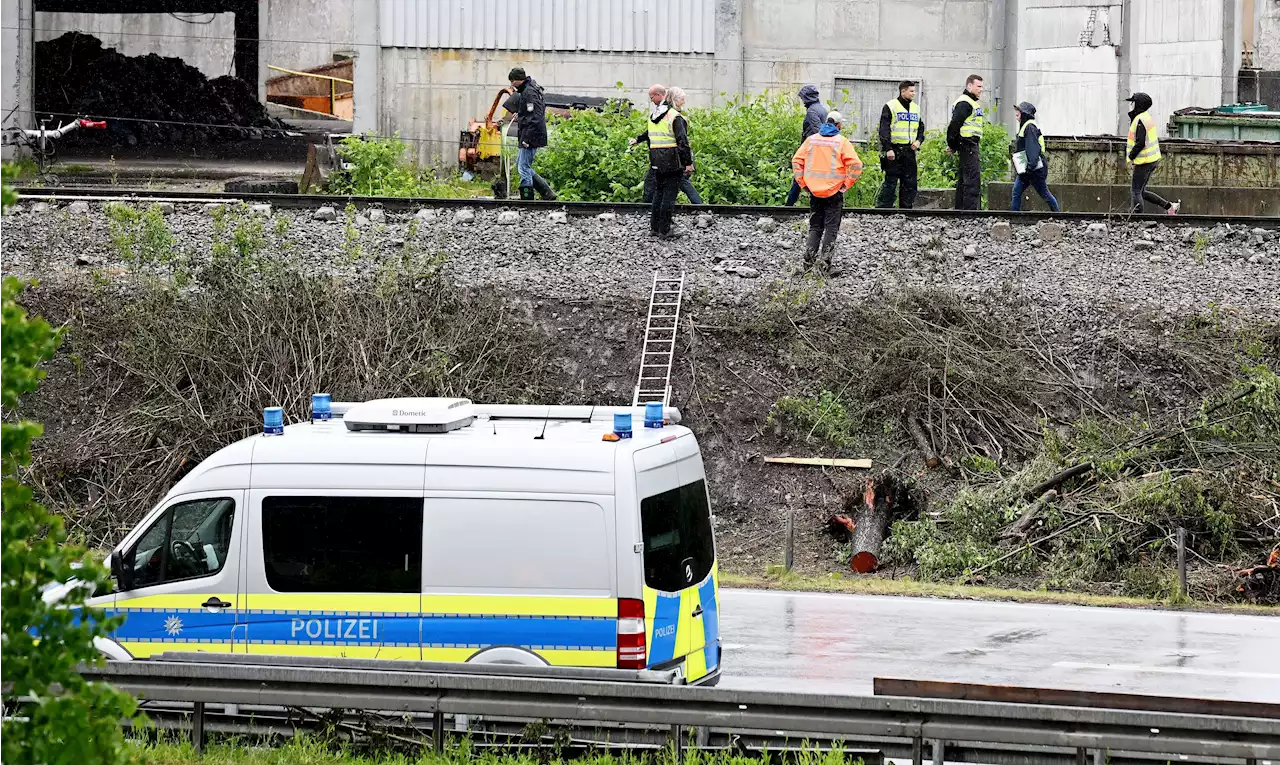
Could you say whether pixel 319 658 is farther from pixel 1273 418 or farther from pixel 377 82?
pixel 377 82

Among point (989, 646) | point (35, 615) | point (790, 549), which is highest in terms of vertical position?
point (35, 615)

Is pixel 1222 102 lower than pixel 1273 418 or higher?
higher

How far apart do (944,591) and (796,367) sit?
13.4ft

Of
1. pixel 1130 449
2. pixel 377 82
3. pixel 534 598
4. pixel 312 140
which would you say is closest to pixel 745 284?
pixel 1130 449

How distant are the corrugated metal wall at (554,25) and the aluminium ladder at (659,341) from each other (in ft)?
38.5

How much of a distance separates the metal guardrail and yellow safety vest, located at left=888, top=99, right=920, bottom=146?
13407mm

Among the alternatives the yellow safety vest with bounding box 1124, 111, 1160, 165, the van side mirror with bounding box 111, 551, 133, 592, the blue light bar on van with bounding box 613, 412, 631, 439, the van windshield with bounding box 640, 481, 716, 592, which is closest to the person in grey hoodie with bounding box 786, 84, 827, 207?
the yellow safety vest with bounding box 1124, 111, 1160, 165

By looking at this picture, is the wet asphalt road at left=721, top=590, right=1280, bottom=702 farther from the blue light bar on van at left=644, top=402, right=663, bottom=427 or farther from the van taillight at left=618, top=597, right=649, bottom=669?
the blue light bar on van at left=644, top=402, right=663, bottom=427

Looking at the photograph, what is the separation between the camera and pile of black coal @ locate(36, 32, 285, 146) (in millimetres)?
34875

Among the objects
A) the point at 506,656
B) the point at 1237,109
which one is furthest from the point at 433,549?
the point at 1237,109

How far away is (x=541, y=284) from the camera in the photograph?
18781 mm

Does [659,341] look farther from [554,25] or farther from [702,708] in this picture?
[554,25]

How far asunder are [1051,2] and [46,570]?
93.7ft

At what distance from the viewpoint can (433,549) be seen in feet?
30.0
